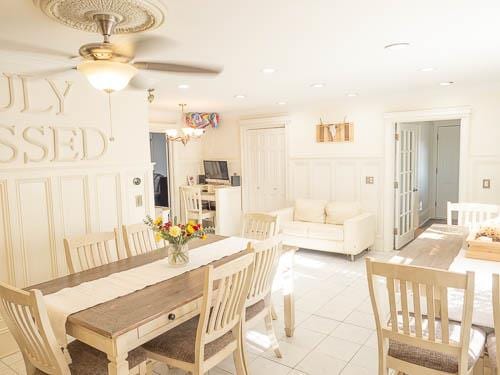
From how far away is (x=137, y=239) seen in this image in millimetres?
3111

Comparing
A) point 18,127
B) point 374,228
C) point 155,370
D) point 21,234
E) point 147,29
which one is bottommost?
point 155,370

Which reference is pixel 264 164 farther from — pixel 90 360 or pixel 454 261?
pixel 90 360

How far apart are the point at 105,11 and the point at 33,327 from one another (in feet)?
5.12

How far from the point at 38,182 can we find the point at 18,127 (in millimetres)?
464

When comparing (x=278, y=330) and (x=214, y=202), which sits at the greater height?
(x=214, y=202)

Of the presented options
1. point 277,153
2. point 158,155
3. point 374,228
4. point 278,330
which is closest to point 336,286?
point 278,330

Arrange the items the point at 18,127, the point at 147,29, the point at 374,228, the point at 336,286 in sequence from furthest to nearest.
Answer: the point at 374,228
the point at 336,286
the point at 18,127
the point at 147,29

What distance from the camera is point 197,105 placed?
19.0 feet

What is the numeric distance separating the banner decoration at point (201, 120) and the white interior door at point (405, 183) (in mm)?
3231

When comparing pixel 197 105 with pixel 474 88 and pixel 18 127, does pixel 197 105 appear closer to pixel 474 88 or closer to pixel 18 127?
pixel 18 127

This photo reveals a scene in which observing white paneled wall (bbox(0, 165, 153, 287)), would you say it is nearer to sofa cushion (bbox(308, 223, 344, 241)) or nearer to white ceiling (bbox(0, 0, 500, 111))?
white ceiling (bbox(0, 0, 500, 111))

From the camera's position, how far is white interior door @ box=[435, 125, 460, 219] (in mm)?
7266

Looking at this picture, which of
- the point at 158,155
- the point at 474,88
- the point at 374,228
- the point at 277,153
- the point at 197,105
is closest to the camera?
the point at 474,88

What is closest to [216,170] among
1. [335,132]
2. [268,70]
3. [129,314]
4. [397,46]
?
[335,132]
